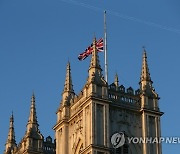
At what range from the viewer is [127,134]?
77.2 meters

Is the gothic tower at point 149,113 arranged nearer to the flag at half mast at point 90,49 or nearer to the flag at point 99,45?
the flag at point 99,45

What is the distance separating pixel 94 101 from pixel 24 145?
41.3ft

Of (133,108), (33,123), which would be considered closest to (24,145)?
(33,123)

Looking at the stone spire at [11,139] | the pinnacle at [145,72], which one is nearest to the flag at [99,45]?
the pinnacle at [145,72]

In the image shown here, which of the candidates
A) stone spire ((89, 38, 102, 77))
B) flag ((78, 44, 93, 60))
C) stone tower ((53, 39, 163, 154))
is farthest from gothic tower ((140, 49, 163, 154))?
flag ((78, 44, 93, 60))

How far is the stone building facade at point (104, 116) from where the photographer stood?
7525 centimetres

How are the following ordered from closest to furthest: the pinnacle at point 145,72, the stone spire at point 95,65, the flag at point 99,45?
the stone spire at point 95,65, the flag at point 99,45, the pinnacle at point 145,72

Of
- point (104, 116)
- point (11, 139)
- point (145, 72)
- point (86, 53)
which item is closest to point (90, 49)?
point (86, 53)

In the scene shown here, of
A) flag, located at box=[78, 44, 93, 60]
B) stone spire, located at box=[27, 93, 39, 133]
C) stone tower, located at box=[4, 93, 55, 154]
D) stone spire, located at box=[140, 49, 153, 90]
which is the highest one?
flag, located at box=[78, 44, 93, 60]

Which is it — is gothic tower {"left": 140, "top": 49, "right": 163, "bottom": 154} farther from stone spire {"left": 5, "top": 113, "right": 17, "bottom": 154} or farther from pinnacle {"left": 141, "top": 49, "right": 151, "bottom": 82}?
stone spire {"left": 5, "top": 113, "right": 17, "bottom": 154}

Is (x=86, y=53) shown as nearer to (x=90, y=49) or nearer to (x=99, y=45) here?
(x=90, y=49)

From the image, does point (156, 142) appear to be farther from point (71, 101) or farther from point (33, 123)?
point (33, 123)

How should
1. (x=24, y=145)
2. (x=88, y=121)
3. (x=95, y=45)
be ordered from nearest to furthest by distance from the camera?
(x=88, y=121) → (x=95, y=45) → (x=24, y=145)

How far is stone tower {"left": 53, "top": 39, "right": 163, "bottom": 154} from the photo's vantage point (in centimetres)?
7525
